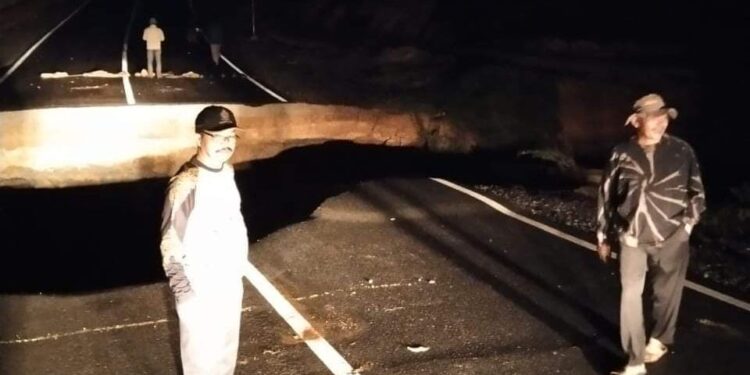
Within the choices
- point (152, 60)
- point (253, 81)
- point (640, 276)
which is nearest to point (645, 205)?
point (640, 276)

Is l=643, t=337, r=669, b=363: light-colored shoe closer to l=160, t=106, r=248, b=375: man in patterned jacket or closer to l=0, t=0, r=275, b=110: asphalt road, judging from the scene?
l=160, t=106, r=248, b=375: man in patterned jacket

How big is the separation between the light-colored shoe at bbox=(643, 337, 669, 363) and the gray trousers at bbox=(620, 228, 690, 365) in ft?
1.00

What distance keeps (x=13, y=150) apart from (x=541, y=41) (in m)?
16.8

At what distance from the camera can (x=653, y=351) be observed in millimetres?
5320

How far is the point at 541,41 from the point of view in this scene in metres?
24.7

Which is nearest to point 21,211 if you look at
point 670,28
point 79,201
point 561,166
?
point 79,201

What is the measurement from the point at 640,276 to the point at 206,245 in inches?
109

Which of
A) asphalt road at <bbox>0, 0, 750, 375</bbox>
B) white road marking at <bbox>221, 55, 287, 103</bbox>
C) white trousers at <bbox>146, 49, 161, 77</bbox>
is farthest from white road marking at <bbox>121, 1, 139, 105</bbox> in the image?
asphalt road at <bbox>0, 0, 750, 375</bbox>

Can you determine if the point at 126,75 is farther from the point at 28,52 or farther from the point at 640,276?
the point at 640,276

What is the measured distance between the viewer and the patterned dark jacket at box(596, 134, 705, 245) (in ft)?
15.9

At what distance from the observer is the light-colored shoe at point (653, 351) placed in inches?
208

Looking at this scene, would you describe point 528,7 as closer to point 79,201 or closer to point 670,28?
point 670,28

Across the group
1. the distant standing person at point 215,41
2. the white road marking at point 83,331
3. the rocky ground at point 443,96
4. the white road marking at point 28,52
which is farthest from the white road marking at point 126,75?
the white road marking at point 83,331

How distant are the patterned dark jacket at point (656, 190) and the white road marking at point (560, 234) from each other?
2.10 m
